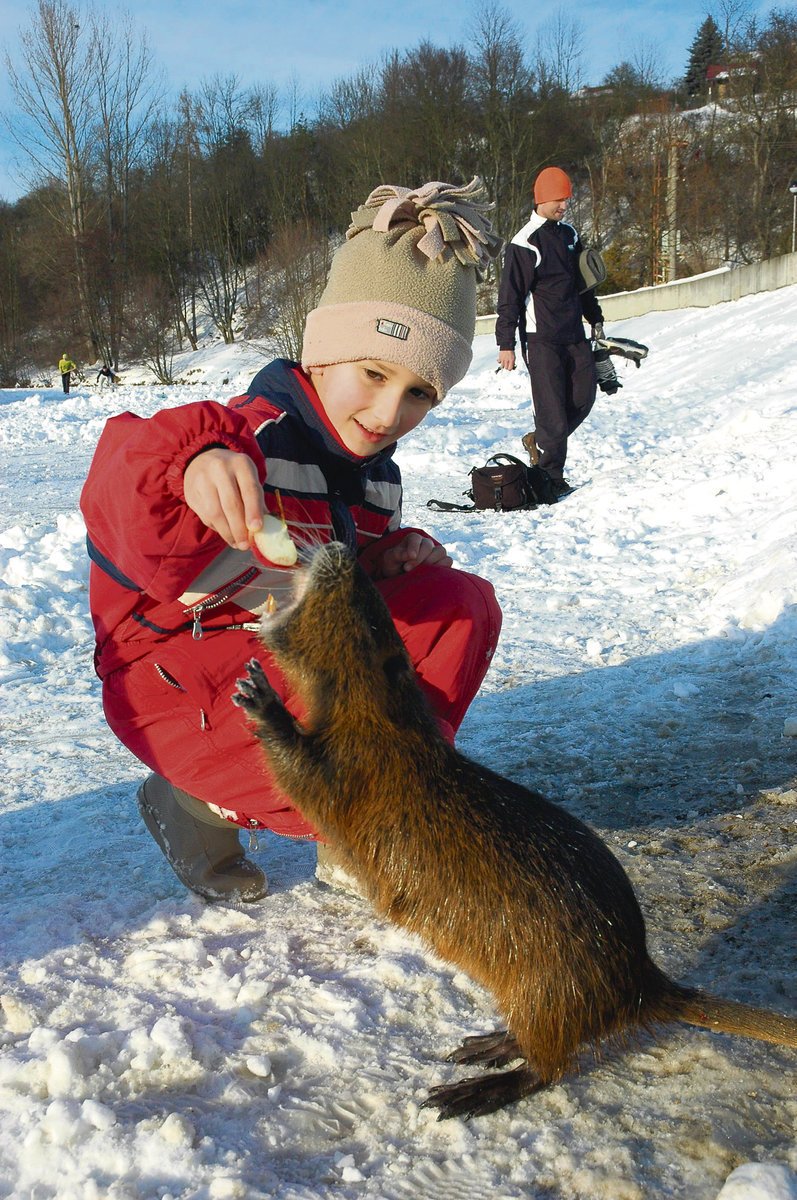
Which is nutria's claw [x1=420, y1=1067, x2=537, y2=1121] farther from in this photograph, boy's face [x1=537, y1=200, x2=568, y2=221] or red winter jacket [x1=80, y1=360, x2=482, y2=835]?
boy's face [x1=537, y1=200, x2=568, y2=221]

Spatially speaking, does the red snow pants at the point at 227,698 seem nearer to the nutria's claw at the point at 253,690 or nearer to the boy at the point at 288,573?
the boy at the point at 288,573

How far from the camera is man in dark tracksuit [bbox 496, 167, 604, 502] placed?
828 centimetres

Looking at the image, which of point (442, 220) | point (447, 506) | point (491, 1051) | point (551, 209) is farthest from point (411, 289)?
point (551, 209)

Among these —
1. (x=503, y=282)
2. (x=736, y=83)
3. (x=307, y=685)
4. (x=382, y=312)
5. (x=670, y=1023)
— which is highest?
(x=736, y=83)

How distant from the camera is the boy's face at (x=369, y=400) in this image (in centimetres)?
254

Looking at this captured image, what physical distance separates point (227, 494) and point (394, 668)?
1.84 ft

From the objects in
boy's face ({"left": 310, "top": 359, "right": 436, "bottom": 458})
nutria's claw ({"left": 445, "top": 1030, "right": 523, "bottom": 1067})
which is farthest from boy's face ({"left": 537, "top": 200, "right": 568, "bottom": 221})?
nutria's claw ({"left": 445, "top": 1030, "right": 523, "bottom": 1067})

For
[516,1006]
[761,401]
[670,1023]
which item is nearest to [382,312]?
[516,1006]

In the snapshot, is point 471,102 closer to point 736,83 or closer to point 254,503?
point 736,83

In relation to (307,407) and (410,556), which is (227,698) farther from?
(307,407)

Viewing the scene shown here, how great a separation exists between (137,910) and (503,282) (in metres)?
7.35

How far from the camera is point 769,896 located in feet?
8.44

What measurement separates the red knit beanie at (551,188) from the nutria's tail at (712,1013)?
7768 millimetres

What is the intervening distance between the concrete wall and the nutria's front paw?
87.0 feet
